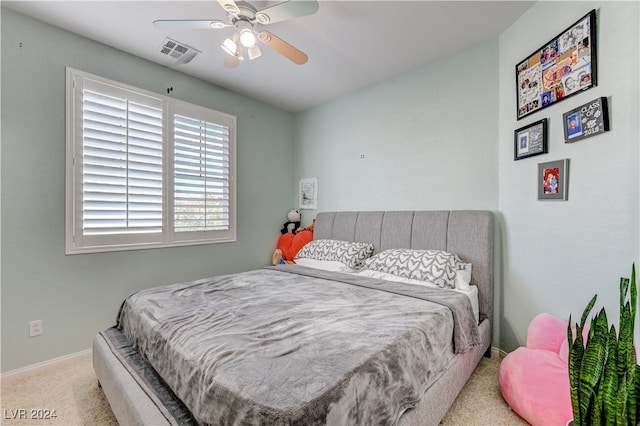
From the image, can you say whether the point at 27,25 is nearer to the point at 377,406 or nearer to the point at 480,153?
the point at 377,406

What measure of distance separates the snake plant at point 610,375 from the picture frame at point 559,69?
52.1 inches

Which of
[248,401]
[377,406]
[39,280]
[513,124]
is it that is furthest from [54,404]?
[513,124]

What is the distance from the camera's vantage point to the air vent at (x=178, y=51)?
2.44 metres

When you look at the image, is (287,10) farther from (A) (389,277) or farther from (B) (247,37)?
(A) (389,277)

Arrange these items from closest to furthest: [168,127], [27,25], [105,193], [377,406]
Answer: [377,406], [27,25], [105,193], [168,127]

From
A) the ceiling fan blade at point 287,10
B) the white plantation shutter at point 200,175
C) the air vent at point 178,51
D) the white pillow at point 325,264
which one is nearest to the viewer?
the ceiling fan blade at point 287,10

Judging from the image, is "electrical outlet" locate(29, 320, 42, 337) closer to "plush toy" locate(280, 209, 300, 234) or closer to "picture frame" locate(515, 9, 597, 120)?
"plush toy" locate(280, 209, 300, 234)

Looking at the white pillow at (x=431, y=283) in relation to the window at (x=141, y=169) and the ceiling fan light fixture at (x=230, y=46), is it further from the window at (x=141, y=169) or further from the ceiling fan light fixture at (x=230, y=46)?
the ceiling fan light fixture at (x=230, y=46)

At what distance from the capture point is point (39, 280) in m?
2.20

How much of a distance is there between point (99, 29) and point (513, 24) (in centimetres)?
331

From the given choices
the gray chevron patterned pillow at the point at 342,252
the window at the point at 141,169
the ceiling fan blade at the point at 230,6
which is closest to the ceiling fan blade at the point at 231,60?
the ceiling fan blade at the point at 230,6

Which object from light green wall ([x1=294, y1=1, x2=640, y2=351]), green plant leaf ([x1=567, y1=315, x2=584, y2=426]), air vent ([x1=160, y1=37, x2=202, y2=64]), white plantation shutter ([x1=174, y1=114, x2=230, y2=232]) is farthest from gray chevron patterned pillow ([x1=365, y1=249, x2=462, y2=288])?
air vent ([x1=160, y1=37, x2=202, y2=64])

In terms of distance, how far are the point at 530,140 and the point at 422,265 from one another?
1214 mm

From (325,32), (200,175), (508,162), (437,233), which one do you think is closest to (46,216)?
(200,175)
